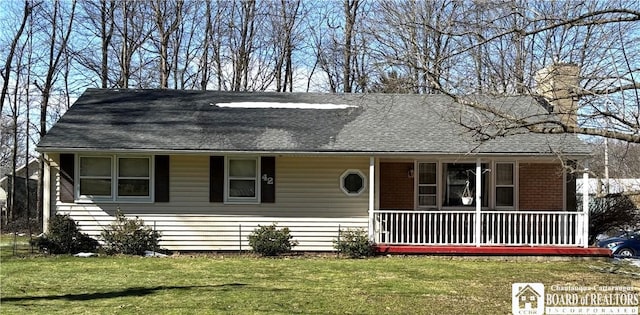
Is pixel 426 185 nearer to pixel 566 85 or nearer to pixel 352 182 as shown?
pixel 352 182

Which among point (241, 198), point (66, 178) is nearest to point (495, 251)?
point (241, 198)

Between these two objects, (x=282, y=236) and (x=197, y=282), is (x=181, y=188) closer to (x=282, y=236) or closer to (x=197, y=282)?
(x=282, y=236)

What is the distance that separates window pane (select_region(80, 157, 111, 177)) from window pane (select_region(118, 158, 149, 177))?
0.28 metres

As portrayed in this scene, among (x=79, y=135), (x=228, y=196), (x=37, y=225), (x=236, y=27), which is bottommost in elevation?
(x=37, y=225)

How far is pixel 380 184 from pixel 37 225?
14.7 m

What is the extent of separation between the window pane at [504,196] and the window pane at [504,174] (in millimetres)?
156

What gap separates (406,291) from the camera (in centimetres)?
980

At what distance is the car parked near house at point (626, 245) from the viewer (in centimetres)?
1844

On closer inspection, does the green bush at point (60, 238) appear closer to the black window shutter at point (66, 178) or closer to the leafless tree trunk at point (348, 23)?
the black window shutter at point (66, 178)

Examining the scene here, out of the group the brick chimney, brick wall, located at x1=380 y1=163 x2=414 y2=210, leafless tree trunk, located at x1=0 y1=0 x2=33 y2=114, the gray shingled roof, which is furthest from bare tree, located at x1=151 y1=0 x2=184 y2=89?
the brick chimney

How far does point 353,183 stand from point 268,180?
2104 mm

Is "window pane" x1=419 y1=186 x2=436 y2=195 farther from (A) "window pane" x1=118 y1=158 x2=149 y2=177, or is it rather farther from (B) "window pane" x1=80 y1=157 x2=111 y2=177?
(B) "window pane" x1=80 y1=157 x2=111 y2=177

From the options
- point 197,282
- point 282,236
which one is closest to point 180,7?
point 282,236

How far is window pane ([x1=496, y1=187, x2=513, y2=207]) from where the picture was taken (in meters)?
16.0
